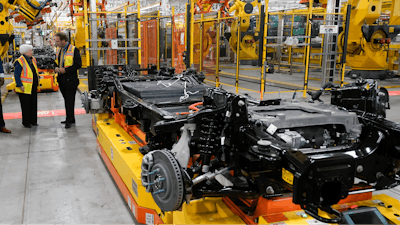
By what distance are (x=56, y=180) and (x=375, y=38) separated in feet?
39.3

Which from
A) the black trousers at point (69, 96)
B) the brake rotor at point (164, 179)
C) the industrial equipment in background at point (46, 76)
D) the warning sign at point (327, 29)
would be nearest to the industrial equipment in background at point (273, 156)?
the brake rotor at point (164, 179)

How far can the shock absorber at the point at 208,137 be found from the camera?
2494 mm

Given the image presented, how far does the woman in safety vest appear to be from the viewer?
21.9 ft

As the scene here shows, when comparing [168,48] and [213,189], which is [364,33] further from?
[213,189]

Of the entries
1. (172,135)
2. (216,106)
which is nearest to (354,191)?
(216,106)

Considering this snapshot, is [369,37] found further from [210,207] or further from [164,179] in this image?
[164,179]

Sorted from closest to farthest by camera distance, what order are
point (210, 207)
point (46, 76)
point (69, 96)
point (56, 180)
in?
point (210, 207) → point (56, 180) → point (69, 96) → point (46, 76)

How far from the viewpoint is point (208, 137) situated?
8.18ft

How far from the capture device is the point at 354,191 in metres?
2.41

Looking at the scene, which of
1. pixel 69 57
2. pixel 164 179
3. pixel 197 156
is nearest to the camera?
pixel 164 179

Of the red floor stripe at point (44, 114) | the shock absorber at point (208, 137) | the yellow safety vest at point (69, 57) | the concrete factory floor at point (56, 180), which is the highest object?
the yellow safety vest at point (69, 57)

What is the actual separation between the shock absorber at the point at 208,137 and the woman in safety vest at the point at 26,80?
533 centimetres

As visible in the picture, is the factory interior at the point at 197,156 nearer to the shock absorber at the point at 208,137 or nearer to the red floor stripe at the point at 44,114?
the shock absorber at the point at 208,137

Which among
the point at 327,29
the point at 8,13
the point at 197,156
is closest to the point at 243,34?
the point at 327,29
